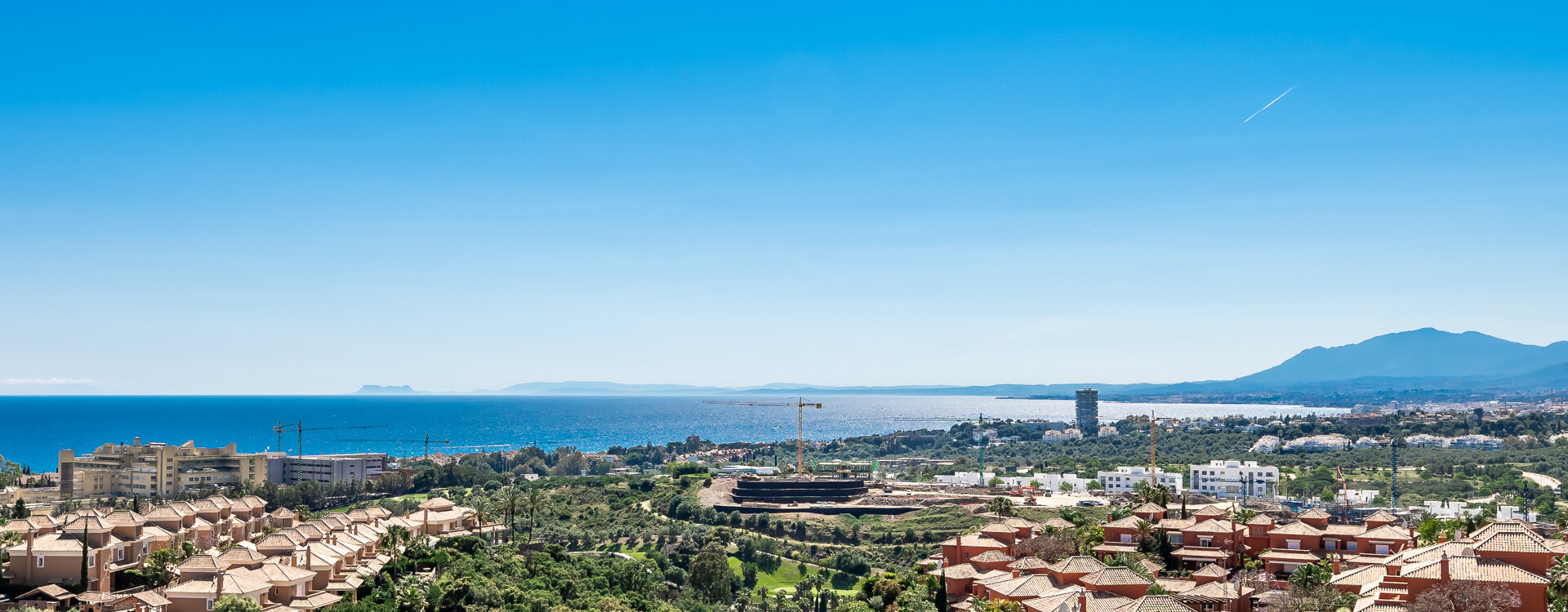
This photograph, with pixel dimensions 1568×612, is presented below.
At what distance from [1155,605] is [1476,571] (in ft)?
29.0

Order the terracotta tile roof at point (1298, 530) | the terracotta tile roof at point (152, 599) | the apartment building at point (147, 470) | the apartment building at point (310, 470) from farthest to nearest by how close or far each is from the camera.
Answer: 1. the apartment building at point (310, 470)
2. the apartment building at point (147, 470)
3. the terracotta tile roof at point (1298, 530)
4. the terracotta tile roof at point (152, 599)

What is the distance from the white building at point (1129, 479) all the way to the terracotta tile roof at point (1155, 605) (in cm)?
6986

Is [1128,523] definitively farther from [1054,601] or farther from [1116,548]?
[1054,601]

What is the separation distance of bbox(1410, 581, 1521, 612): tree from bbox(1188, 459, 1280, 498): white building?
2810 inches

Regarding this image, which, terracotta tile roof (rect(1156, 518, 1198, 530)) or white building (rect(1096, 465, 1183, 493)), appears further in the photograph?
white building (rect(1096, 465, 1183, 493))

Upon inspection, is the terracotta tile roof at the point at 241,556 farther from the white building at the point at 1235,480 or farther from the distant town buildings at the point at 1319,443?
the distant town buildings at the point at 1319,443

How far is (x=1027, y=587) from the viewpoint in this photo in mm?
41938

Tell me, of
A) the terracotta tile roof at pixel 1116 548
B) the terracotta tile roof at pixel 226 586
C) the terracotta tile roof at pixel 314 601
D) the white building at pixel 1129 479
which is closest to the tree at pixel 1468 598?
the terracotta tile roof at pixel 1116 548

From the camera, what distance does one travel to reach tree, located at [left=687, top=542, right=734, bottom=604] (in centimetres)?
5550

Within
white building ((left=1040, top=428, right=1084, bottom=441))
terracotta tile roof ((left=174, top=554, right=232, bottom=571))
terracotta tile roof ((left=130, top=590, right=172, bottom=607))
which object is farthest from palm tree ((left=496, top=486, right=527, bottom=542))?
white building ((left=1040, top=428, right=1084, bottom=441))

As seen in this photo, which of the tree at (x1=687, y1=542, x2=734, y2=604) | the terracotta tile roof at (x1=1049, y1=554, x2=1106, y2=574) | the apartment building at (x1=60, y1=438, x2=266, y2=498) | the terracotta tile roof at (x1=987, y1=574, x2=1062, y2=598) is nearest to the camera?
the terracotta tile roof at (x1=987, y1=574, x2=1062, y2=598)

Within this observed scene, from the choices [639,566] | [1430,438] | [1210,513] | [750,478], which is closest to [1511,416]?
[1430,438]

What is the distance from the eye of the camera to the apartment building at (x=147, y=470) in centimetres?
8700

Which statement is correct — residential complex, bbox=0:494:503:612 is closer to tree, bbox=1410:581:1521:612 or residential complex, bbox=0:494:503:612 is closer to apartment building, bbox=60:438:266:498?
tree, bbox=1410:581:1521:612
